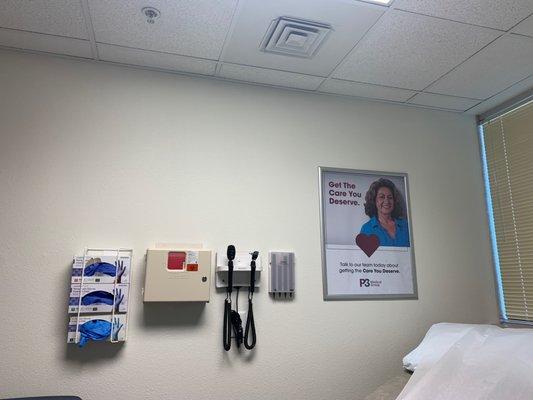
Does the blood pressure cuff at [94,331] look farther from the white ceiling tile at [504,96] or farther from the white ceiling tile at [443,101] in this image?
the white ceiling tile at [504,96]

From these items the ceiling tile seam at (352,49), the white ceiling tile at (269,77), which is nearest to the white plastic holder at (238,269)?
the white ceiling tile at (269,77)

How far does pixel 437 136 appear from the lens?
2488 millimetres

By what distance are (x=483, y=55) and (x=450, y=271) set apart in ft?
3.94

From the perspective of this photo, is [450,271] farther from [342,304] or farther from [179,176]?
[179,176]

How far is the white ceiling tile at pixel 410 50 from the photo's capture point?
1.71 meters

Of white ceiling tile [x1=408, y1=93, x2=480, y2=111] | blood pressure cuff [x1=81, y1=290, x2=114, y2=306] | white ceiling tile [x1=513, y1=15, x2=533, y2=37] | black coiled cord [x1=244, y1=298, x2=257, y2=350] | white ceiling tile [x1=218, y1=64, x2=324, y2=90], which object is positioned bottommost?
black coiled cord [x1=244, y1=298, x2=257, y2=350]

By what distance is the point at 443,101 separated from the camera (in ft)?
7.86

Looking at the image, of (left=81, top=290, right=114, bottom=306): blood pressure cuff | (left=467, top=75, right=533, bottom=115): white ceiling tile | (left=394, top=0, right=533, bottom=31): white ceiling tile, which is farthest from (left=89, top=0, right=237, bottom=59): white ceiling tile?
(left=467, top=75, right=533, bottom=115): white ceiling tile

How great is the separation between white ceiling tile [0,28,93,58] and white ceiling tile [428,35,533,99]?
1.87 m

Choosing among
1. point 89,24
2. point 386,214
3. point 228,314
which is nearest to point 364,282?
point 386,214

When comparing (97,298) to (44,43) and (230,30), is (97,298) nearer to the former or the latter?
(44,43)

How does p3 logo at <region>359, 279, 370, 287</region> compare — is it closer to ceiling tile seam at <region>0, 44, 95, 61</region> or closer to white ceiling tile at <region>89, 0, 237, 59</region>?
white ceiling tile at <region>89, 0, 237, 59</region>

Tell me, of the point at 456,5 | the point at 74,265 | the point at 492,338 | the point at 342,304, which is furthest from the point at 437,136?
the point at 74,265

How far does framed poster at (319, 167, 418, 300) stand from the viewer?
211 cm
